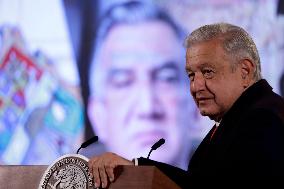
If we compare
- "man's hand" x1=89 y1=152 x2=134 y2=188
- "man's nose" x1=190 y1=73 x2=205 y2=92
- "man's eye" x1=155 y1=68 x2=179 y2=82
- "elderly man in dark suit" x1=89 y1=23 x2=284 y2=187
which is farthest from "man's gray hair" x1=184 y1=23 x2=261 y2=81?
"man's eye" x1=155 y1=68 x2=179 y2=82

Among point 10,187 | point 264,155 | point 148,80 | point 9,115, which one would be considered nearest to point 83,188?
point 10,187

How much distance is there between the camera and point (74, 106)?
3762 mm

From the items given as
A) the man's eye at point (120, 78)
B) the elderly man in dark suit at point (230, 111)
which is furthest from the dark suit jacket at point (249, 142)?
the man's eye at point (120, 78)

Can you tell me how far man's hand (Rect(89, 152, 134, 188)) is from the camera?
1.90 metres

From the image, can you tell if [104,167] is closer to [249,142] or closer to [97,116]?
[249,142]

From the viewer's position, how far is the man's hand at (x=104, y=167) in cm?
190

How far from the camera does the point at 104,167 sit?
191cm

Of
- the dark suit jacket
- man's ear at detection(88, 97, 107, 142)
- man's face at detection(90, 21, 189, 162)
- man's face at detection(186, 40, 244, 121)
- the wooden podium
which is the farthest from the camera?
man's ear at detection(88, 97, 107, 142)

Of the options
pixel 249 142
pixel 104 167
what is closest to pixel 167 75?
pixel 249 142

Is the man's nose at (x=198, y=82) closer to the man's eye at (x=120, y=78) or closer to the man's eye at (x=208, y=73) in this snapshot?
the man's eye at (x=208, y=73)

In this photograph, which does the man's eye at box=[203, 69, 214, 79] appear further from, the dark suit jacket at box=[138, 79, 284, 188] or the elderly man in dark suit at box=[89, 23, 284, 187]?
the dark suit jacket at box=[138, 79, 284, 188]

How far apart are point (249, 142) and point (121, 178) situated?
0.40 meters

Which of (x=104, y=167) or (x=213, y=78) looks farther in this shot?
(x=213, y=78)

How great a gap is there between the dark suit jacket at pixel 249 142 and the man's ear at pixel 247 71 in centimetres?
6
